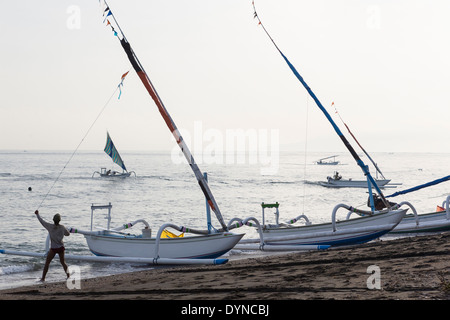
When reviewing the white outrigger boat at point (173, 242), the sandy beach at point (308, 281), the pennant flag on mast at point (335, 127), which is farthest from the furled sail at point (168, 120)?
the pennant flag on mast at point (335, 127)

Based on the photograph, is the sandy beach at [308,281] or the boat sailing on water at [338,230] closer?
the sandy beach at [308,281]

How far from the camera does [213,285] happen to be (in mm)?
9797

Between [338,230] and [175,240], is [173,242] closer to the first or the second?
[175,240]

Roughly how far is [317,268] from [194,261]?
422 centimetres

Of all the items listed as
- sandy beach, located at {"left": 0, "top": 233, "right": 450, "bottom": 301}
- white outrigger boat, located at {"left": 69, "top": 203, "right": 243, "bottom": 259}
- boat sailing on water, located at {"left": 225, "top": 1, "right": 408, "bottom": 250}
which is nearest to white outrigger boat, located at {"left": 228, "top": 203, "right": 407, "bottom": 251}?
boat sailing on water, located at {"left": 225, "top": 1, "right": 408, "bottom": 250}

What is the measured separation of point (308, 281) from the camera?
912cm

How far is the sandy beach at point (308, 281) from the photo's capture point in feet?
24.7

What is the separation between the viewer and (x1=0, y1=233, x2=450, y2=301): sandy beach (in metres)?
7.54

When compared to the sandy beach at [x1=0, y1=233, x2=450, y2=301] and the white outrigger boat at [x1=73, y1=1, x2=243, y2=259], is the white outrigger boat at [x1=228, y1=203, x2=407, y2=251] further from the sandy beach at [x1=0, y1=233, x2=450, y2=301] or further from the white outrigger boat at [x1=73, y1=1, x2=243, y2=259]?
the sandy beach at [x1=0, y1=233, x2=450, y2=301]

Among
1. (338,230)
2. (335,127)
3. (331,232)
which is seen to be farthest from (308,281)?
(335,127)

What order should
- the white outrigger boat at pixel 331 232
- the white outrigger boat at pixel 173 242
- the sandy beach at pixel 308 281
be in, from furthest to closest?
the white outrigger boat at pixel 331 232 < the white outrigger boat at pixel 173 242 < the sandy beach at pixel 308 281

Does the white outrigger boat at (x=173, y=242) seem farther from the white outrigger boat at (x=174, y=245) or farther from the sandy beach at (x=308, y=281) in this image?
the sandy beach at (x=308, y=281)

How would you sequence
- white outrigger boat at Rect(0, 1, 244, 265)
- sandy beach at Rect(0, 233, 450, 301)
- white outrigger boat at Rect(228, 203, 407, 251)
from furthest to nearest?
1. white outrigger boat at Rect(228, 203, 407, 251)
2. white outrigger boat at Rect(0, 1, 244, 265)
3. sandy beach at Rect(0, 233, 450, 301)
